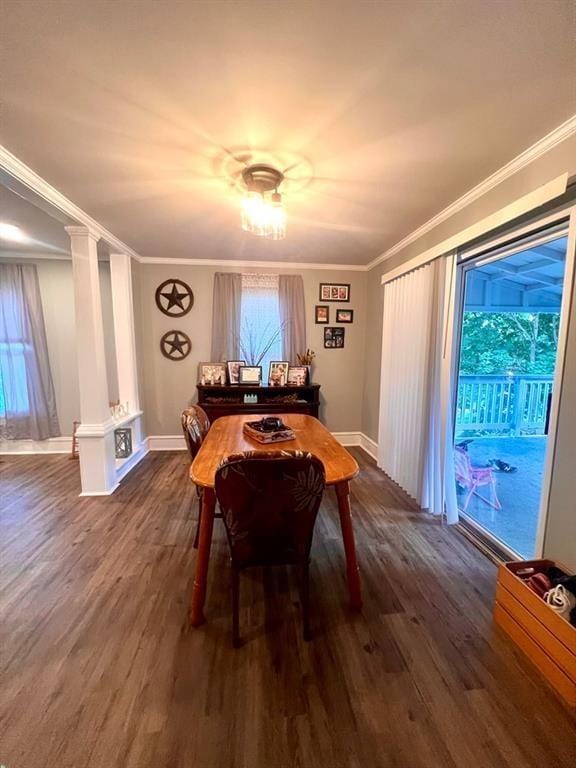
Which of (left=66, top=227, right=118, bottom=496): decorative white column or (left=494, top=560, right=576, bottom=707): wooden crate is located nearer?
(left=494, top=560, right=576, bottom=707): wooden crate

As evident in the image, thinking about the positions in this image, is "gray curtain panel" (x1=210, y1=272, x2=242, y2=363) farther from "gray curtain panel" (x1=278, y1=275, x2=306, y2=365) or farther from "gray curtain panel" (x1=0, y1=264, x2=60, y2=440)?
"gray curtain panel" (x1=0, y1=264, x2=60, y2=440)

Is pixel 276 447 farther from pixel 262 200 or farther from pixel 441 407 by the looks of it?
pixel 262 200

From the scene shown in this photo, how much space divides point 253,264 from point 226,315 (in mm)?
743

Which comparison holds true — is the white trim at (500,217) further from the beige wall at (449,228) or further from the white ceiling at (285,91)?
the white ceiling at (285,91)

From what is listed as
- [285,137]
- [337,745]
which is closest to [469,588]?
[337,745]

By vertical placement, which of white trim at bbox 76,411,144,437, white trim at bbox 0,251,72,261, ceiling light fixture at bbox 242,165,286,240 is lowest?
white trim at bbox 76,411,144,437

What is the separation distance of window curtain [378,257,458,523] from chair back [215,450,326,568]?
1620 millimetres

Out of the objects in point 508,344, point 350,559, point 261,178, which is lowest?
point 350,559

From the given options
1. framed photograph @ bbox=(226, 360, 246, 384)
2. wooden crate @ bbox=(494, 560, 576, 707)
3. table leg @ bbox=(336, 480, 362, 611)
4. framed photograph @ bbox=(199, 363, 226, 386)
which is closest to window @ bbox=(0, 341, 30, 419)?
framed photograph @ bbox=(199, 363, 226, 386)

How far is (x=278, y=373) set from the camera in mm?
4098

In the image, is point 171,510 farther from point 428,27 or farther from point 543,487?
point 428,27

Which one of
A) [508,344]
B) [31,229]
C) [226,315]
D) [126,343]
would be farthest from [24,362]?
[508,344]

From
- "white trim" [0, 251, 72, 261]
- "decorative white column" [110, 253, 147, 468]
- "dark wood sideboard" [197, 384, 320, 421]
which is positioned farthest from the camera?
"dark wood sideboard" [197, 384, 320, 421]

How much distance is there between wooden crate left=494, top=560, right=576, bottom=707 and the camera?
4.09ft
